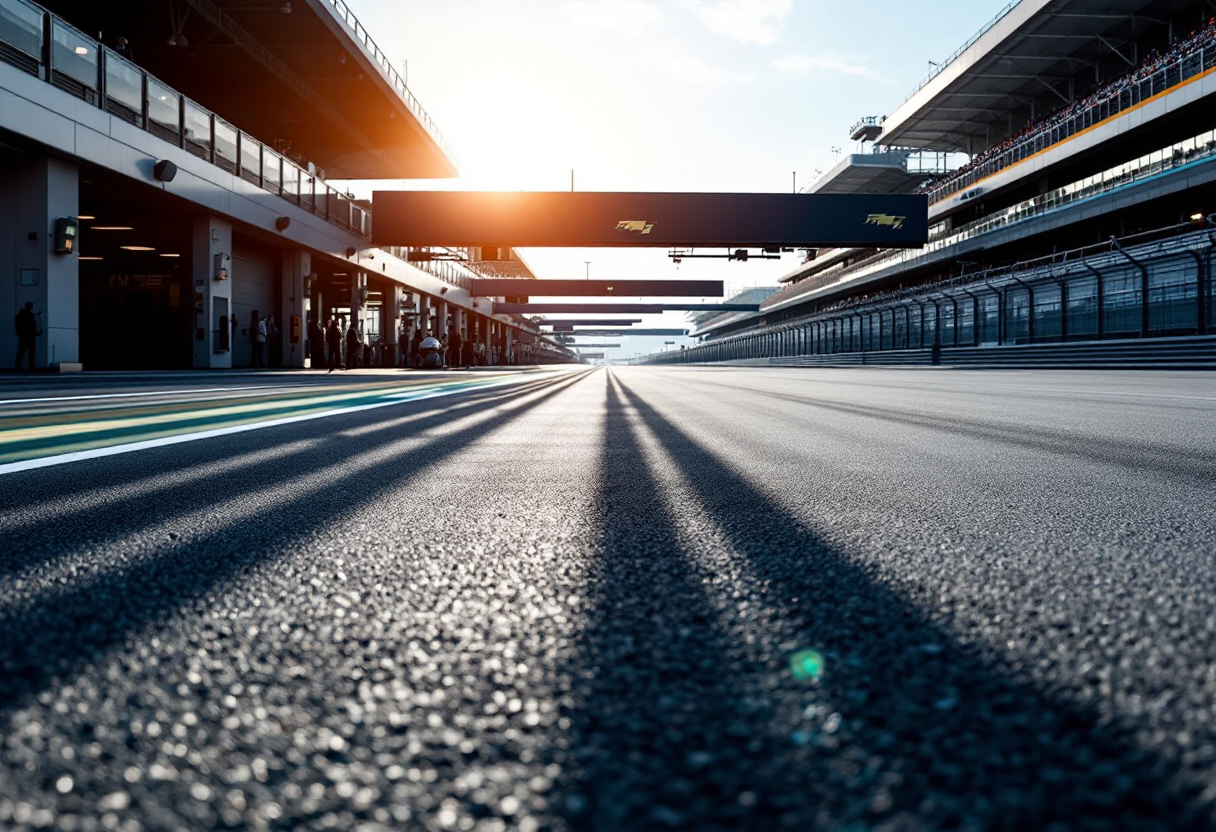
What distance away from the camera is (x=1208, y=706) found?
772 mm

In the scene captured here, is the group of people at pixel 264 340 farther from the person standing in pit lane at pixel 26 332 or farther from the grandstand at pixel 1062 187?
the grandstand at pixel 1062 187

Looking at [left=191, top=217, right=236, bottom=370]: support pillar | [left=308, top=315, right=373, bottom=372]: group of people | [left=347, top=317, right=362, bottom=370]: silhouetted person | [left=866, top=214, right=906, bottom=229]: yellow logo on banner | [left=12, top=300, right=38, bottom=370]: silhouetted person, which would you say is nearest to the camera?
[left=12, top=300, right=38, bottom=370]: silhouetted person

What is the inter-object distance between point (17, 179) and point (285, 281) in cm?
1036

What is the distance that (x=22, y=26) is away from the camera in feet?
41.9

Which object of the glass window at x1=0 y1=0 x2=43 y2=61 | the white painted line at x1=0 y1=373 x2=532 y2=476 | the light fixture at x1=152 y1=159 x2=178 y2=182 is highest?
the glass window at x1=0 y1=0 x2=43 y2=61

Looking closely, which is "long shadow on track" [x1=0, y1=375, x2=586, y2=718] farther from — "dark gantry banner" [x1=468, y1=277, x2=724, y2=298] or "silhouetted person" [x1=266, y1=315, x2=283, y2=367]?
"dark gantry banner" [x1=468, y1=277, x2=724, y2=298]

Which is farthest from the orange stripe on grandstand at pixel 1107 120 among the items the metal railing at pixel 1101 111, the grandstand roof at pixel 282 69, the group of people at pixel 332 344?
the group of people at pixel 332 344

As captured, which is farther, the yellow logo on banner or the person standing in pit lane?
the yellow logo on banner

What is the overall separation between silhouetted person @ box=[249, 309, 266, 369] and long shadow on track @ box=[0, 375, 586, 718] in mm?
21272

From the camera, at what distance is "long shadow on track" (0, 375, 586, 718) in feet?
2.95

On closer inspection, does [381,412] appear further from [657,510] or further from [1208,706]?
[1208,706]

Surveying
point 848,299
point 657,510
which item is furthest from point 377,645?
point 848,299

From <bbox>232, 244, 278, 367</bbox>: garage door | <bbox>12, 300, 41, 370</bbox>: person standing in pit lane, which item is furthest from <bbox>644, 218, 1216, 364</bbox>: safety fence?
<bbox>12, 300, 41, 370</bbox>: person standing in pit lane

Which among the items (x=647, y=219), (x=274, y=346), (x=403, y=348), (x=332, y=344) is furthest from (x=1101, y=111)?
(x=274, y=346)
